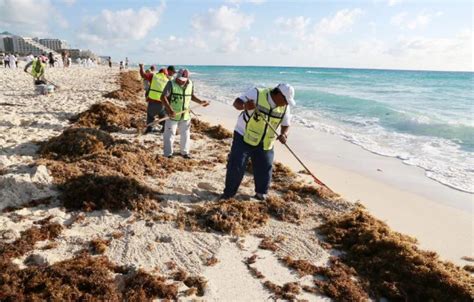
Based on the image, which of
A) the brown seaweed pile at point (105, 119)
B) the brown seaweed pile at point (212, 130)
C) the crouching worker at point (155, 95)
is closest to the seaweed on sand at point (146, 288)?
the crouching worker at point (155, 95)

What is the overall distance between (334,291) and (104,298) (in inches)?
82.5

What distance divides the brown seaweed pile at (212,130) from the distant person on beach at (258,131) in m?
4.18

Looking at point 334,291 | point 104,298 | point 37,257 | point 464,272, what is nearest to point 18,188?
point 37,257

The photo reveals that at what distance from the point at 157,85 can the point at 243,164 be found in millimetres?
4393

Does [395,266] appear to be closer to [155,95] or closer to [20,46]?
[155,95]

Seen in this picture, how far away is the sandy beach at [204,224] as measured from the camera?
346cm

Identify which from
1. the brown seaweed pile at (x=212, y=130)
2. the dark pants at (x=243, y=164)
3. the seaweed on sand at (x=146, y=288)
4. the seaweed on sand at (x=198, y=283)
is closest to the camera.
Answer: the seaweed on sand at (x=146, y=288)

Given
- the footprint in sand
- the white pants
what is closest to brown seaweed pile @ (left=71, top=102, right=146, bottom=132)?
the white pants

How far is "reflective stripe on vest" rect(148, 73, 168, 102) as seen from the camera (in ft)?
28.0

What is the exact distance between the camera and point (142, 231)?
425cm

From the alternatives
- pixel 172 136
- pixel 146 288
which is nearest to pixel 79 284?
pixel 146 288

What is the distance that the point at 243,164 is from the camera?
5082 millimetres

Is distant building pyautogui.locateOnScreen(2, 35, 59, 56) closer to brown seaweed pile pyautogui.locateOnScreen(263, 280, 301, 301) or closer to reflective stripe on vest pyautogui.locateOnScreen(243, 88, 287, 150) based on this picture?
reflective stripe on vest pyautogui.locateOnScreen(243, 88, 287, 150)

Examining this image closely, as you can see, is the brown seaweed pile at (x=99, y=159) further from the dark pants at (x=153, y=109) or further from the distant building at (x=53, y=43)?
the distant building at (x=53, y=43)
